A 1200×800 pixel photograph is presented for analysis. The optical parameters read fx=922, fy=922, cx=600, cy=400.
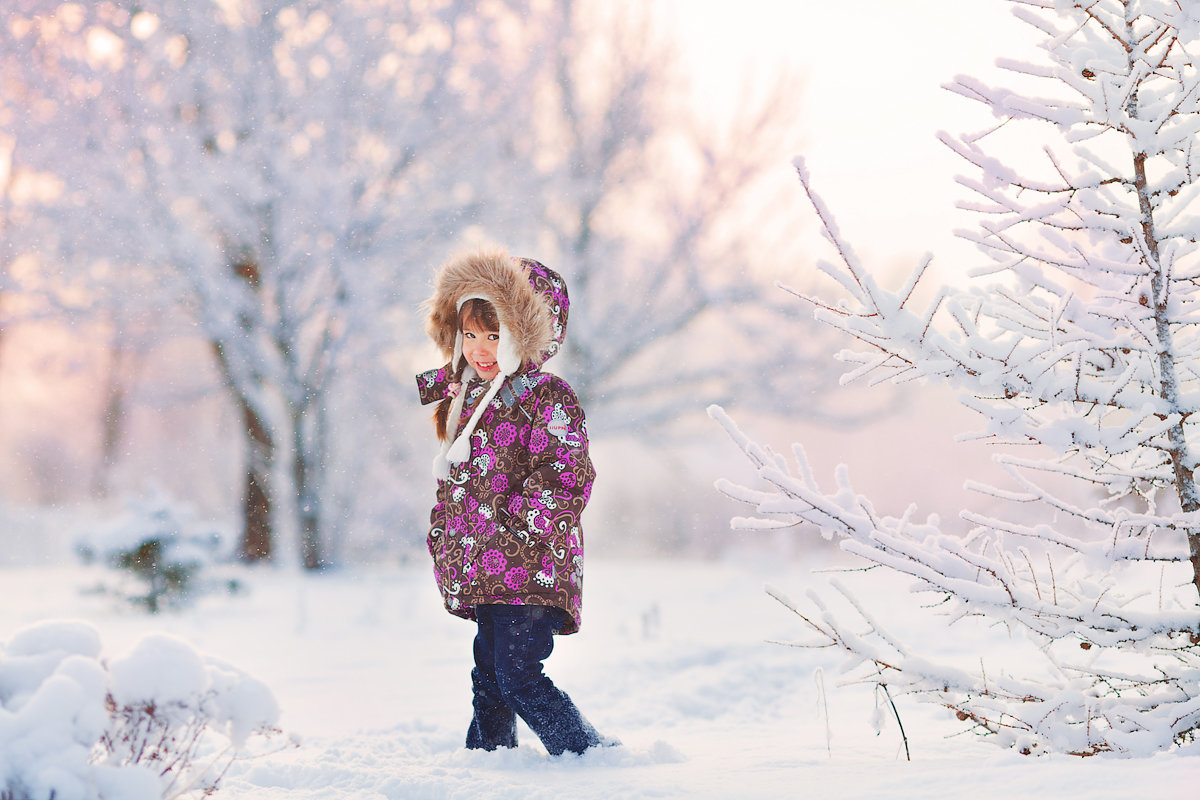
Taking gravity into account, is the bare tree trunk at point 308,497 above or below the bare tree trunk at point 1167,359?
above

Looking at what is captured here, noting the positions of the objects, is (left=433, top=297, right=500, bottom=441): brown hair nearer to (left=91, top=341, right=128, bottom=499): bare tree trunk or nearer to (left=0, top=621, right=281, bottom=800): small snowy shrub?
(left=0, top=621, right=281, bottom=800): small snowy shrub

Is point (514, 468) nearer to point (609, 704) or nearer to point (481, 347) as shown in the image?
point (481, 347)

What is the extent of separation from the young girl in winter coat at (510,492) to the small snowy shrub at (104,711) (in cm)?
106

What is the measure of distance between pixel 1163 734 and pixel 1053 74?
5.01ft

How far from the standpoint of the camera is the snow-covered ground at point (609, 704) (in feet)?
7.28

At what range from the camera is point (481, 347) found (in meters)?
3.13

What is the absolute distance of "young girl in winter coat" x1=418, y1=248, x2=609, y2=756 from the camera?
283 centimetres

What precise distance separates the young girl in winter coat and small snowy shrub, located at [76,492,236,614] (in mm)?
5100

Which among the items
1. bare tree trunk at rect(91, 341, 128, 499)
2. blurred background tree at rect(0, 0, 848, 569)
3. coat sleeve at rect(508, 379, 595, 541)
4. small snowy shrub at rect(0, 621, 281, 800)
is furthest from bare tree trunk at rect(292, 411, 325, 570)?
small snowy shrub at rect(0, 621, 281, 800)

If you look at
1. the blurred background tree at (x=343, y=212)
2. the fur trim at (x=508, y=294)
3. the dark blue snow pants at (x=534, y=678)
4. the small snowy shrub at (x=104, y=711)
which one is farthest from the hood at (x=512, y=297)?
the blurred background tree at (x=343, y=212)

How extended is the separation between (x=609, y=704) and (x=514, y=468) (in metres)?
2.28

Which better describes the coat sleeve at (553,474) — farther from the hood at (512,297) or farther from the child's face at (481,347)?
the child's face at (481,347)

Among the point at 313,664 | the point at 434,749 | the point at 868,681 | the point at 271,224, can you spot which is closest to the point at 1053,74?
the point at 868,681

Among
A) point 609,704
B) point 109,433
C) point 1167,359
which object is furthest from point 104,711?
point 109,433
